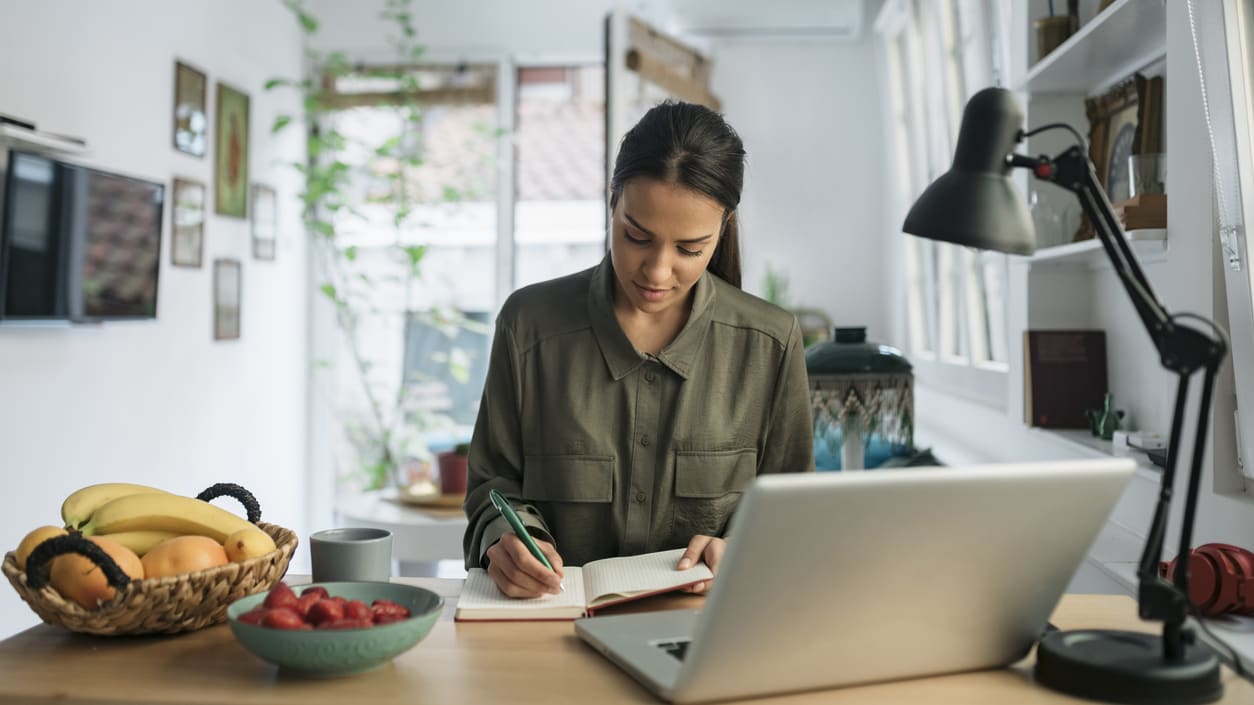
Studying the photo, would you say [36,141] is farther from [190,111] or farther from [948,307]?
[948,307]

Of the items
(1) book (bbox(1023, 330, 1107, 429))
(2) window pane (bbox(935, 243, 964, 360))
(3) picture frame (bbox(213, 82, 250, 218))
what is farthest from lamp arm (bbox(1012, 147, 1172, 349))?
(3) picture frame (bbox(213, 82, 250, 218))

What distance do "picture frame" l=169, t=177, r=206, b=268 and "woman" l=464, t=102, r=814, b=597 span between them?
100 inches

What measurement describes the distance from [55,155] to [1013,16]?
2465 millimetres

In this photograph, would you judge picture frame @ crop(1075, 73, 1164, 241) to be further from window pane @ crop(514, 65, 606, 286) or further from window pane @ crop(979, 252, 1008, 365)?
window pane @ crop(514, 65, 606, 286)

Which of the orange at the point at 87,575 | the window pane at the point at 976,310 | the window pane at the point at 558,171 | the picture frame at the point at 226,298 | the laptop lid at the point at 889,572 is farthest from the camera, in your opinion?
the window pane at the point at 558,171

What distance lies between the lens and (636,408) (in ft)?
5.33

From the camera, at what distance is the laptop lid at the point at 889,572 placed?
877 millimetres

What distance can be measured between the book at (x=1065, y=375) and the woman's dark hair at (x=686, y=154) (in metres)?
1.17

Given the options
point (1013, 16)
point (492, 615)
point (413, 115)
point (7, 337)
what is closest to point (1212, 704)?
point (492, 615)

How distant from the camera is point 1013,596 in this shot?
102 cm

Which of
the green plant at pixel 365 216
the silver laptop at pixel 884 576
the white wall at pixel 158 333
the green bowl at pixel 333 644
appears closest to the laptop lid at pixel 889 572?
the silver laptop at pixel 884 576

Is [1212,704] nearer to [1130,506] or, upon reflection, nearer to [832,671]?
[832,671]

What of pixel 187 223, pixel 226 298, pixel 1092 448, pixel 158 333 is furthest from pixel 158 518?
pixel 226 298

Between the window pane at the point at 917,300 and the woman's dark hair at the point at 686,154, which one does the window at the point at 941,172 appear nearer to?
the window pane at the point at 917,300
